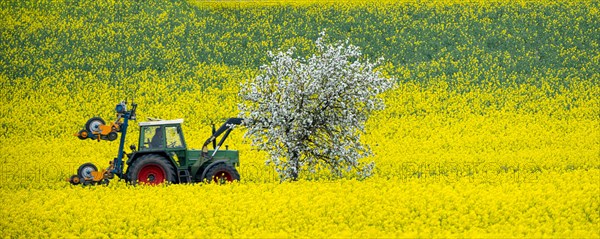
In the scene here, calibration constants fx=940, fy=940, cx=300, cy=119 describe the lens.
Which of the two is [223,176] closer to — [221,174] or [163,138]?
[221,174]

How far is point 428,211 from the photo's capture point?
69.1 feet

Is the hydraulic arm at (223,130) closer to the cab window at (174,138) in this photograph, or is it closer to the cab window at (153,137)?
A: the cab window at (174,138)

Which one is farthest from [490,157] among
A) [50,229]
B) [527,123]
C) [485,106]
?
[50,229]

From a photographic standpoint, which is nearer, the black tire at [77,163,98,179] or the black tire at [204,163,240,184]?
the black tire at [204,163,240,184]

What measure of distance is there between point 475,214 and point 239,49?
3516cm

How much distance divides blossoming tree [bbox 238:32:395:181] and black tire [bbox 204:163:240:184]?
152 cm

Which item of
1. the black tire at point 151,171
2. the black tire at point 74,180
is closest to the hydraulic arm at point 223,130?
the black tire at point 151,171

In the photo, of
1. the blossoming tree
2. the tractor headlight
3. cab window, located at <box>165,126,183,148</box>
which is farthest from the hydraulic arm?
the tractor headlight

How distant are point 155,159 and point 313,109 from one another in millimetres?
4961

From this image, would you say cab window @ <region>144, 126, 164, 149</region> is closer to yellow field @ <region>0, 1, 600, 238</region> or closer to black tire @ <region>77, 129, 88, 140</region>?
black tire @ <region>77, 129, 88, 140</region>

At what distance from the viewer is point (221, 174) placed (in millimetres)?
26016

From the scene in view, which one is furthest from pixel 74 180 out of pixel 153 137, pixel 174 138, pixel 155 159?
pixel 174 138

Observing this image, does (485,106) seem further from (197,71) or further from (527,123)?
(197,71)

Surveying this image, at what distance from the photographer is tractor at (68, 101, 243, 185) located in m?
→ 25.5
